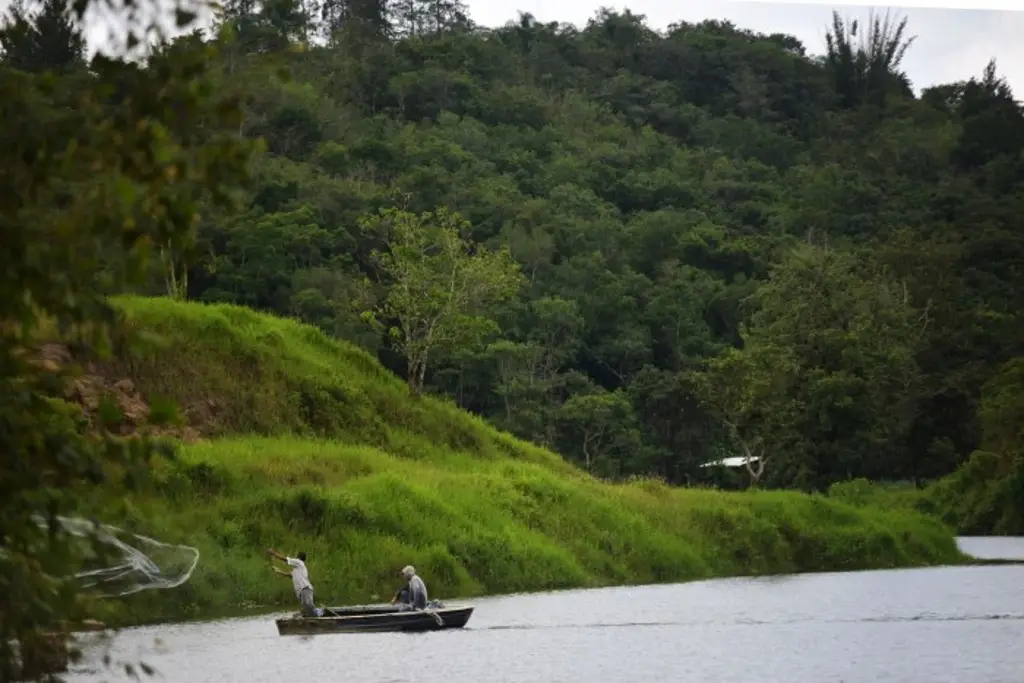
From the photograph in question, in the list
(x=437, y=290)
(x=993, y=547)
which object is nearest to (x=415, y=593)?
(x=437, y=290)

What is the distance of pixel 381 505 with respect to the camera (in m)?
36.8

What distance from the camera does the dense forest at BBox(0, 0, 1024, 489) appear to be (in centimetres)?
6262

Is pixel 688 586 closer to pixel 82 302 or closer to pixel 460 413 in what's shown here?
pixel 460 413

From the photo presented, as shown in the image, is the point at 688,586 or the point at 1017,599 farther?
the point at 688,586

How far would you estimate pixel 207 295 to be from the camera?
65.5m

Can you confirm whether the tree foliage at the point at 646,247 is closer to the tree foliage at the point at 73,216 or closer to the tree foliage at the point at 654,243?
the tree foliage at the point at 654,243

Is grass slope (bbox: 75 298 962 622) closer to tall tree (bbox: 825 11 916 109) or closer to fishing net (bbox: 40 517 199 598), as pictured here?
fishing net (bbox: 40 517 199 598)

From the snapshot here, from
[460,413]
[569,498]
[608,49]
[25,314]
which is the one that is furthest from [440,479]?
[608,49]

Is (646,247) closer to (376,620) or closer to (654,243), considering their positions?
(654,243)

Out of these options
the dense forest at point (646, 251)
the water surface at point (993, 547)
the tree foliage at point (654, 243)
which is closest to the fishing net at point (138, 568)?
the dense forest at point (646, 251)

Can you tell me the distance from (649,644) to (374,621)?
4849 mm

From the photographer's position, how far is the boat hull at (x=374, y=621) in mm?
27766

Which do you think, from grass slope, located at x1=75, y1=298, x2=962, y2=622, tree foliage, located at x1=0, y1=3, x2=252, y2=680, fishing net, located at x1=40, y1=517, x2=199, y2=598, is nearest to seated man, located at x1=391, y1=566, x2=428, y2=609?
fishing net, located at x1=40, y1=517, x2=199, y2=598

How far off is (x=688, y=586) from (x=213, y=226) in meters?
32.8
